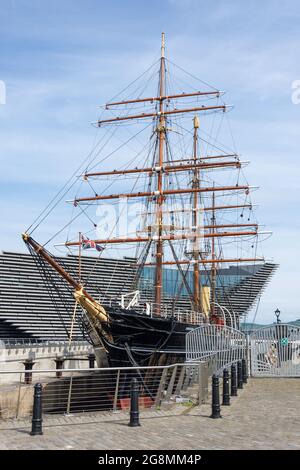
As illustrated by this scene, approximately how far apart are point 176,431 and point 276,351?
13734 mm

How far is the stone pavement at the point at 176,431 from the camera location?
8.11m

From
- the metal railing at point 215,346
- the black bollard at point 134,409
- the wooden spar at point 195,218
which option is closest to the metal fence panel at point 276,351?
the metal railing at point 215,346

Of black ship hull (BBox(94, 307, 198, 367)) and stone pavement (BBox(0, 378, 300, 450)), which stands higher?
black ship hull (BBox(94, 307, 198, 367))

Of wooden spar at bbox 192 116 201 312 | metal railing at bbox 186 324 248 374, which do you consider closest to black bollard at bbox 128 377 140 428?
metal railing at bbox 186 324 248 374

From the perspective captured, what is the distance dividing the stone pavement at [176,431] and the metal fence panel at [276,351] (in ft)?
28.3

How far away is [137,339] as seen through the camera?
22625 millimetres

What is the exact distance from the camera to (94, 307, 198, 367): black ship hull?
2184 cm

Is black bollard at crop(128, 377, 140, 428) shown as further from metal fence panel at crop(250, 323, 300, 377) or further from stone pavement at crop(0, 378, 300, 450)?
metal fence panel at crop(250, 323, 300, 377)

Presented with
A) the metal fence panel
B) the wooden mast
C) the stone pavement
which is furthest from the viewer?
the wooden mast

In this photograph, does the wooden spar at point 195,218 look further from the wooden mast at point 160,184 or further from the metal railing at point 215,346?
the metal railing at point 215,346

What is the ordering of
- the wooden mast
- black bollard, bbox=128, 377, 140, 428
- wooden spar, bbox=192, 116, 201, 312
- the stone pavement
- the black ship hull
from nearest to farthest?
the stone pavement, black bollard, bbox=128, 377, 140, 428, the black ship hull, the wooden mast, wooden spar, bbox=192, 116, 201, 312

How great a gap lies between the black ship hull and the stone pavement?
9.46m

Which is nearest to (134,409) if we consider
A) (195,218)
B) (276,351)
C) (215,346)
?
(215,346)
